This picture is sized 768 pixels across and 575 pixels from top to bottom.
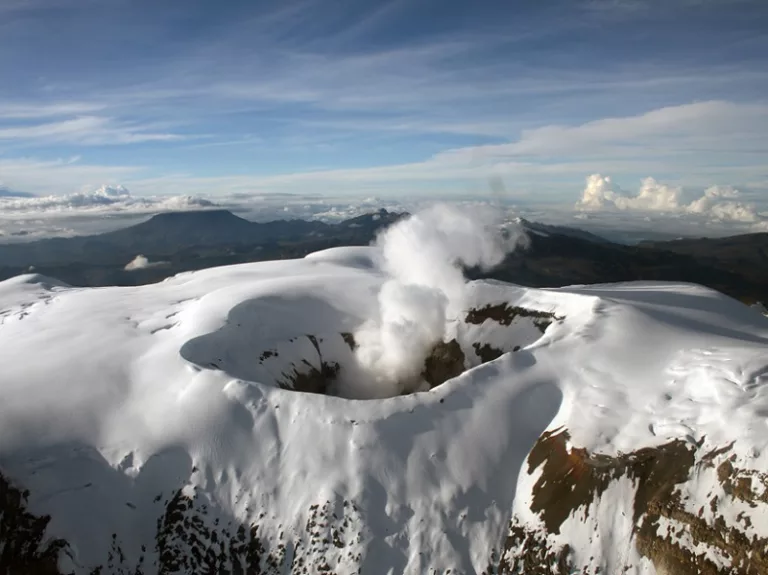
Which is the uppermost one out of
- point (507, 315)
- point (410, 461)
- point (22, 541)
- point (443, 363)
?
point (507, 315)

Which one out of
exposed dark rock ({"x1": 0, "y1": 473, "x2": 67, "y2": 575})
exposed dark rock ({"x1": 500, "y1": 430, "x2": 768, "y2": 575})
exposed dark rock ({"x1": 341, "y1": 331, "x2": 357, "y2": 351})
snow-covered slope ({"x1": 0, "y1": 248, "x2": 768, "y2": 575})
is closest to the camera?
exposed dark rock ({"x1": 500, "y1": 430, "x2": 768, "y2": 575})

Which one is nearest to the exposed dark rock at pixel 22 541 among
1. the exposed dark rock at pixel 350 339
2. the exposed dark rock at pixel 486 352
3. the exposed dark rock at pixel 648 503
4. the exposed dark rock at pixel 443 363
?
the exposed dark rock at pixel 648 503

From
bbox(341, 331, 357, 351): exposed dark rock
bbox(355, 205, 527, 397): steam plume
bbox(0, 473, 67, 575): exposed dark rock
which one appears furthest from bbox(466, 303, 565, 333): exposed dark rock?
bbox(0, 473, 67, 575): exposed dark rock

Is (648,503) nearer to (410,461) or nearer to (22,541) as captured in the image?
(410,461)

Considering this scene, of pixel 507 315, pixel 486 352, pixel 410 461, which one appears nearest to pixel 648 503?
pixel 410 461

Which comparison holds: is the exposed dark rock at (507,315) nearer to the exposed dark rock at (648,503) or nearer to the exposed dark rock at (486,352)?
the exposed dark rock at (486,352)

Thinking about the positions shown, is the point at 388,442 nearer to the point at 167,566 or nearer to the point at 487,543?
the point at 487,543

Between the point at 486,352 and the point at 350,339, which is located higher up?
the point at 350,339

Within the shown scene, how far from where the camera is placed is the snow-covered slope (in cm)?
2706

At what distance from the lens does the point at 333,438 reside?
33875mm

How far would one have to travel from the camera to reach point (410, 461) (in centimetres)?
3288

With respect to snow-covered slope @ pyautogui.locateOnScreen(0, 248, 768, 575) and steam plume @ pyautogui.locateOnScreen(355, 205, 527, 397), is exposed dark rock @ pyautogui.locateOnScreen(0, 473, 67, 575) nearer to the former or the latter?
snow-covered slope @ pyautogui.locateOnScreen(0, 248, 768, 575)

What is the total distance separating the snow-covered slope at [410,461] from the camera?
88.8 feet

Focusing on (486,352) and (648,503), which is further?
(486,352)
